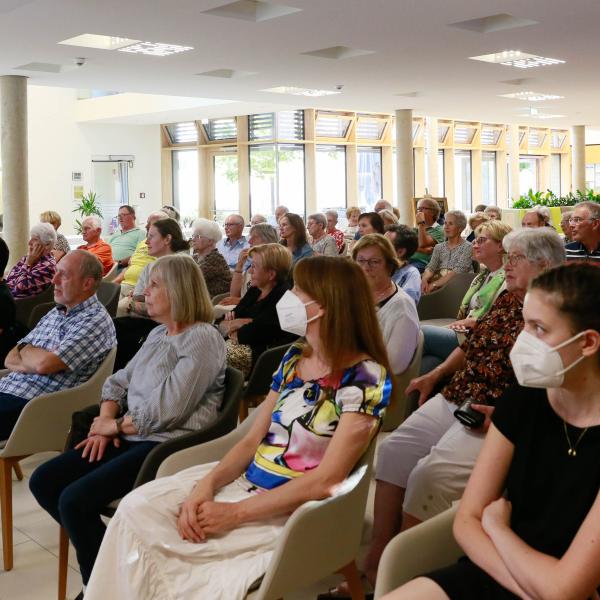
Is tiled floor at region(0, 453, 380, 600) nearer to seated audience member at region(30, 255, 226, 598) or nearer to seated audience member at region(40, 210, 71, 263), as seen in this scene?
seated audience member at region(30, 255, 226, 598)

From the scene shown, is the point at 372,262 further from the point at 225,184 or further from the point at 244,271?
the point at 225,184

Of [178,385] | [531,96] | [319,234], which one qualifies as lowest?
[178,385]

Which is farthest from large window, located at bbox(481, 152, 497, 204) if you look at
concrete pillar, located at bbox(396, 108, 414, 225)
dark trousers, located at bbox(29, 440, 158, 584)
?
dark trousers, located at bbox(29, 440, 158, 584)

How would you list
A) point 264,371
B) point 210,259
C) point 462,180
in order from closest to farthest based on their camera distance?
1. point 264,371
2. point 210,259
3. point 462,180

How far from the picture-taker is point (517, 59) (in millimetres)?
10352

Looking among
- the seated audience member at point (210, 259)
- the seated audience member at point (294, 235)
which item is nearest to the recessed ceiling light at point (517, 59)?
the seated audience member at point (294, 235)

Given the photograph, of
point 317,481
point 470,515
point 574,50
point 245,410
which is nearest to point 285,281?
point 245,410

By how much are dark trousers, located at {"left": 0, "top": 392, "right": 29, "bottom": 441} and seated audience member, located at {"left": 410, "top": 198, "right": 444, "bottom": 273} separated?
16.8 feet

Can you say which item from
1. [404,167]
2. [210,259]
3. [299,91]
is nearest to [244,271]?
[210,259]

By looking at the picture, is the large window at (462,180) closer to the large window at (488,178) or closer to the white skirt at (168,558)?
the large window at (488,178)

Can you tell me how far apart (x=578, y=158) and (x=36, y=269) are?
18.0 m

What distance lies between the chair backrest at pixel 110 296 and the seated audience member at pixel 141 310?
4.4 inches

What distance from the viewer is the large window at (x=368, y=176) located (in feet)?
65.1

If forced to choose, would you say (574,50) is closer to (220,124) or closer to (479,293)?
(479,293)
